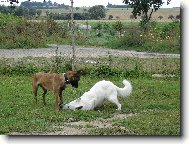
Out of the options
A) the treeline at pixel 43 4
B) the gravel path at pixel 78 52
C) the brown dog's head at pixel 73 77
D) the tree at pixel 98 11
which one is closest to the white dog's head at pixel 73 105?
the brown dog's head at pixel 73 77

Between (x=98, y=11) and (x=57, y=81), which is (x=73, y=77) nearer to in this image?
(x=57, y=81)

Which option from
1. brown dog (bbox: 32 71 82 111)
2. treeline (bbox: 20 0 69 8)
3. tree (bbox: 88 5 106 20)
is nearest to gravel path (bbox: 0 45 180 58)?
tree (bbox: 88 5 106 20)

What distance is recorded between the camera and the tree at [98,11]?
11228mm

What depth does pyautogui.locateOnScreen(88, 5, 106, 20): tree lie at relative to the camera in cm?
1123

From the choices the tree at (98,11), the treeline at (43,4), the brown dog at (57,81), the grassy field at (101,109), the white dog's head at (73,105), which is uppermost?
the treeline at (43,4)

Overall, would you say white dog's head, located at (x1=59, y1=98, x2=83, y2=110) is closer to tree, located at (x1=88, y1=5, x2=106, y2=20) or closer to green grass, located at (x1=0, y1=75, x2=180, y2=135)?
green grass, located at (x1=0, y1=75, x2=180, y2=135)

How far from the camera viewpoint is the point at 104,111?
9516 millimetres

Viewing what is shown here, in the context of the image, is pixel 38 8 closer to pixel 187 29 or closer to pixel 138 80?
pixel 138 80

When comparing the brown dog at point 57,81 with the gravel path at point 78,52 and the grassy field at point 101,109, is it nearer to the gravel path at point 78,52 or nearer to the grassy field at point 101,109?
the grassy field at point 101,109

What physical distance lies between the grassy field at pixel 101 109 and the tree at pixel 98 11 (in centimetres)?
178

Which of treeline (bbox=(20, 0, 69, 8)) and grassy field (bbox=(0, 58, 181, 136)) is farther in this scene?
treeline (bbox=(20, 0, 69, 8))

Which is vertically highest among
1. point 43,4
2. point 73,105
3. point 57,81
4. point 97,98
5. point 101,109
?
point 43,4

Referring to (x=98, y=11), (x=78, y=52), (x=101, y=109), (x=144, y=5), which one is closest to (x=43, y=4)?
(x=98, y=11)

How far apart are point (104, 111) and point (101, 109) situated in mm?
257
